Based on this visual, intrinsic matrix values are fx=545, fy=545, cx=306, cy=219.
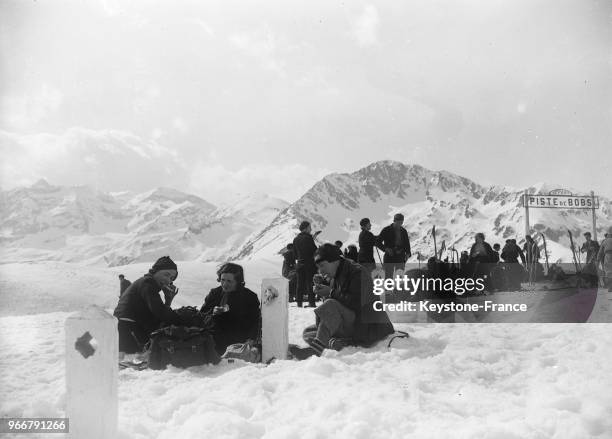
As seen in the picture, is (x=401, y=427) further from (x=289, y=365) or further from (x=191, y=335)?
(x=191, y=335)

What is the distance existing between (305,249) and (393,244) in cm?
168

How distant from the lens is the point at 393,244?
8.90m

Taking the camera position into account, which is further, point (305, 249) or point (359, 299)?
point (305, 249)

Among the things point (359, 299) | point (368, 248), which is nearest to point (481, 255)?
point (368, 248)

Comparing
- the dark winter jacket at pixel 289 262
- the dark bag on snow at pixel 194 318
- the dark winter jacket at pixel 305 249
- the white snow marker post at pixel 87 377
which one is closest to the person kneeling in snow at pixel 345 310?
the dark bag on snow at pixel 194 318

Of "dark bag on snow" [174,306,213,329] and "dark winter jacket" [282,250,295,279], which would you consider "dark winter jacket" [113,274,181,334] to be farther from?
"dark winter jacket" [282,250,295,279]

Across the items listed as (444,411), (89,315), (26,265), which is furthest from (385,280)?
(26,265)

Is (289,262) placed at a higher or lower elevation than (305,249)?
lower

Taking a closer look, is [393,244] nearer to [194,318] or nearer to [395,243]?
[395,243]

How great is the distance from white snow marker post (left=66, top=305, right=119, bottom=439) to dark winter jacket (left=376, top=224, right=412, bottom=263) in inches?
244

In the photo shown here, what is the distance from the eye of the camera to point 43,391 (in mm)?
4703

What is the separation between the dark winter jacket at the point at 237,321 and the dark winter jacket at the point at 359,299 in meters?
0.95

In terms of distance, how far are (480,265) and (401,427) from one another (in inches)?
323

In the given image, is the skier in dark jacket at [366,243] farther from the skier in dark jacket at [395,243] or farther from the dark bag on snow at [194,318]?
the dark bag on snow at [194,318]
